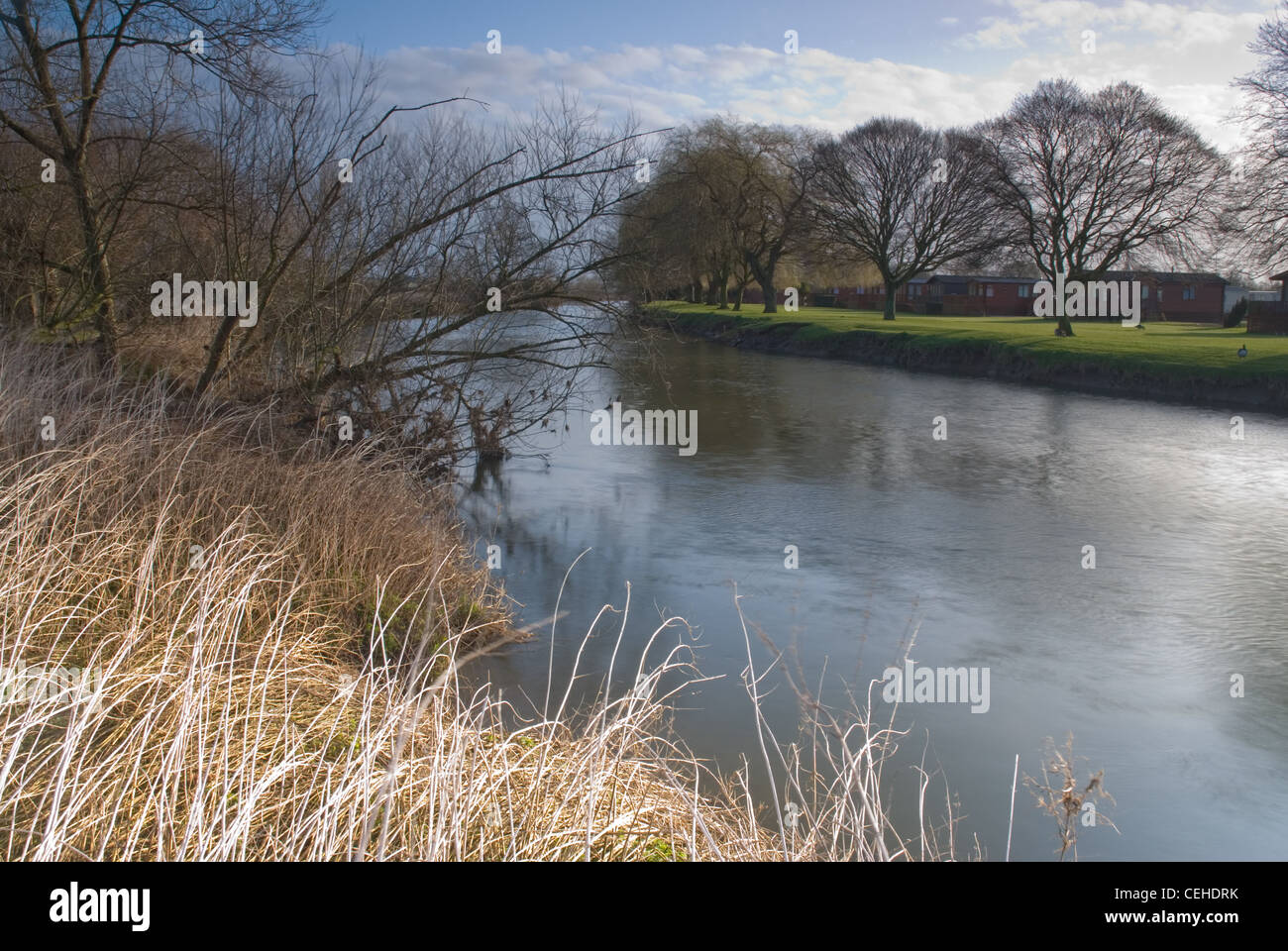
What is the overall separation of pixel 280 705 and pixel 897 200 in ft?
157

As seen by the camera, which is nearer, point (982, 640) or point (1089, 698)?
point (1089, 698)

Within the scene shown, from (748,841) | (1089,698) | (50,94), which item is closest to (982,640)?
(1089,698)

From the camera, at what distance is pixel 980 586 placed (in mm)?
9672

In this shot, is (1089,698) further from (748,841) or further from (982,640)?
(748,841)

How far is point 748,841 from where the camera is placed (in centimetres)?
323

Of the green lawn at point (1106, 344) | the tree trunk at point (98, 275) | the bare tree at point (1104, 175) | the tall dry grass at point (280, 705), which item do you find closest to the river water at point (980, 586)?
the tall dry grass at point (280, 705)

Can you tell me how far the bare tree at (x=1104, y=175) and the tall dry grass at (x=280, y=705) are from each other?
31.8 m

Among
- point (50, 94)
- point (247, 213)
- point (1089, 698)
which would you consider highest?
point (50, 94)

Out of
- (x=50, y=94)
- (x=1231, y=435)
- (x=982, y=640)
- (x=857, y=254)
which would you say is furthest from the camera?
(x=857, y=254)

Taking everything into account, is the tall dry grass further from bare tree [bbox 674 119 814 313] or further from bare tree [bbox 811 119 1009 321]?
bare tree [bbox 674 119 814 313]

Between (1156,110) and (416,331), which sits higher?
(1156,110)
